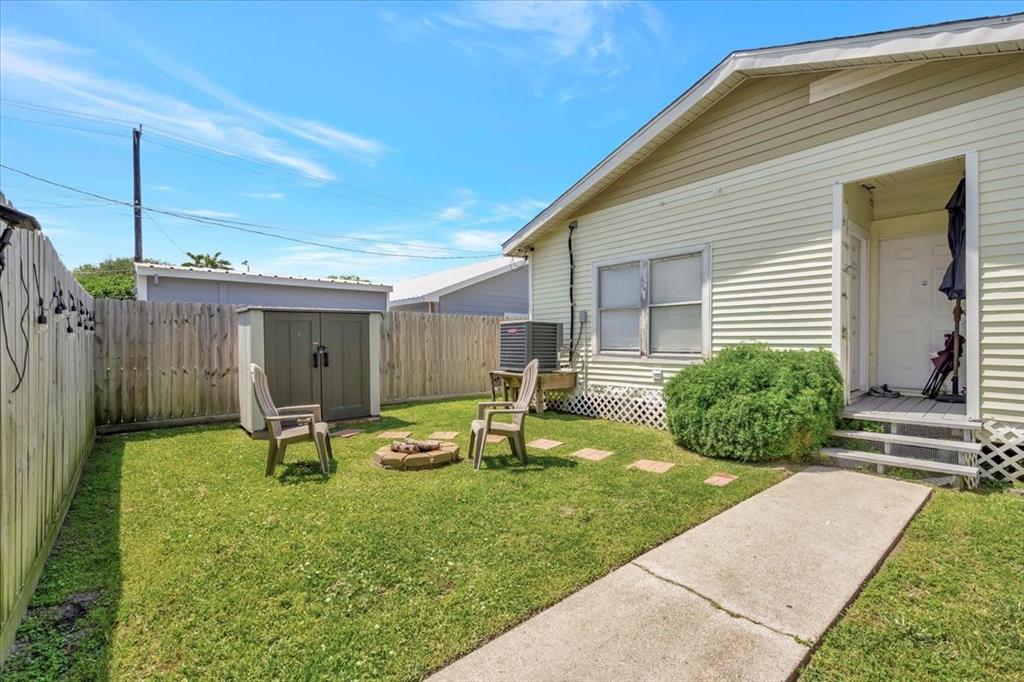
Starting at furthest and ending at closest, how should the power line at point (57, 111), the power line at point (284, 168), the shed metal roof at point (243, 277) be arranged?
the power line at point (284, 168)
the power line at point (57, 111)
the shed metal roof at point (243, 277)

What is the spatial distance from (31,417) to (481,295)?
43.8ft

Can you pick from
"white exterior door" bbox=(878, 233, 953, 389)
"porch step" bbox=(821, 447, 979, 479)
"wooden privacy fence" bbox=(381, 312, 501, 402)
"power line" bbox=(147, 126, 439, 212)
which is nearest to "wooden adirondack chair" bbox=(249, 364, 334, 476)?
"wooden privacy fence" bbox=(381, 312, 501, 402)

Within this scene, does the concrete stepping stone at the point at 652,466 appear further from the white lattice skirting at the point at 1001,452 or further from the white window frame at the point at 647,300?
the white lattice skirting at the point at 1001,452

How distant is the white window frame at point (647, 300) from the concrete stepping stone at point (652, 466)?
2256mm

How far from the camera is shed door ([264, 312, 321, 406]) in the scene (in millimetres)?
6801

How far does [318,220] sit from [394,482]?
20.9 m

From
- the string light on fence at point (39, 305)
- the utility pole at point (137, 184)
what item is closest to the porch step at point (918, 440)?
the string light on fence at point (39, 305)

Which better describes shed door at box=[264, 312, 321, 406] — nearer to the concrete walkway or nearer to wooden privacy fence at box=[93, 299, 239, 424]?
wooden privacy fence at box=[93, 299, 239, 424]

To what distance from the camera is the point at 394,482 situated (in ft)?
14.5

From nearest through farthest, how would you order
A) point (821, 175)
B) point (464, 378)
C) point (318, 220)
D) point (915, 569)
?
point (915, 569), point (821, 175), point (464, 378), point (318, 220)

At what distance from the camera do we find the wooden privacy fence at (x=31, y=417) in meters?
2.06

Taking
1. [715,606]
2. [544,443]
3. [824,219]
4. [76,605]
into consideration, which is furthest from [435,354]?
[715,606]

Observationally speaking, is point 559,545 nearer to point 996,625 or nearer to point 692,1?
point 996,625

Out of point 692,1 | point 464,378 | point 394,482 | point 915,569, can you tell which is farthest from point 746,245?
point 464,378
